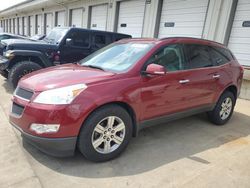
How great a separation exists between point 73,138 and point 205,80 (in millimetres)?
2575

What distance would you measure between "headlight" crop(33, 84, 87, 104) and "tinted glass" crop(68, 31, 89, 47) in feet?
15.4

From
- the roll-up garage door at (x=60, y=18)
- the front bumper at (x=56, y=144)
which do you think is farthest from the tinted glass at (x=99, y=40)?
the roll-up garage door at (x=60, y=18)

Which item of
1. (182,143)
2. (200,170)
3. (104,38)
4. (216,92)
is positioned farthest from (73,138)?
(104,38)

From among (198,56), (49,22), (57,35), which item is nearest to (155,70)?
(198,56)

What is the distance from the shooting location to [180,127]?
15.3 ft

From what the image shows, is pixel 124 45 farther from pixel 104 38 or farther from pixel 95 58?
pixel 104 38

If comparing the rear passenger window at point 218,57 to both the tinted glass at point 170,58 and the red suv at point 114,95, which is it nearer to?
the red suv at point 114,95

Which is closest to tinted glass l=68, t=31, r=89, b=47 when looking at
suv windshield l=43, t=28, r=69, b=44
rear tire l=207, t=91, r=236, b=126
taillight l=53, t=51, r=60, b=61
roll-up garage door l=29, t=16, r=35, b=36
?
suv windshield l=43, t=28, r=69, b=44

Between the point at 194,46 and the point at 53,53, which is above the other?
the point at 194,46

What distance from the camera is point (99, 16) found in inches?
589

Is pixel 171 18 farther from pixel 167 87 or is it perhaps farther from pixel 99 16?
pixel 167 87

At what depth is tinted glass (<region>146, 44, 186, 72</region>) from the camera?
3.66m

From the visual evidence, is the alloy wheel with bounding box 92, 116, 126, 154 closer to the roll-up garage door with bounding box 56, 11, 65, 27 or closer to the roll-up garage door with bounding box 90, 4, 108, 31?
the roll-up garage door with bounding box 90, 4, 108, 31

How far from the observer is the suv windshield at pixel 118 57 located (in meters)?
3.51
